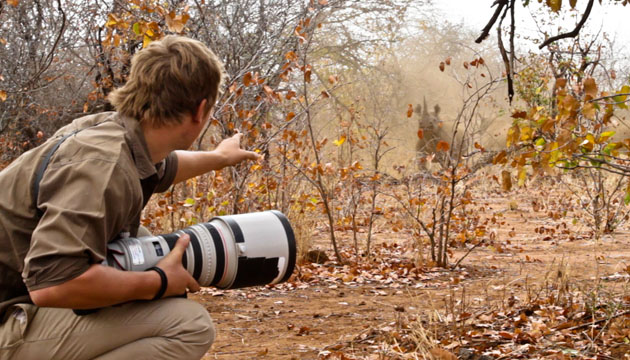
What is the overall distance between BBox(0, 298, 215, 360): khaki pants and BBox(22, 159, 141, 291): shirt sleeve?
290mm

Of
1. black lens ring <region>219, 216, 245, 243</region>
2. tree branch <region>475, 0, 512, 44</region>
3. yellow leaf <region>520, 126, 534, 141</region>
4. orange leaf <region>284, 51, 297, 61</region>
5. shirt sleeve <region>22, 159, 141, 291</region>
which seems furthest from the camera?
orange leaf <region>284, 51, 297, 61</region>

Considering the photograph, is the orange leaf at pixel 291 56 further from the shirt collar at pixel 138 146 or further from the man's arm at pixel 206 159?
the shirt collar at pixel 138 146

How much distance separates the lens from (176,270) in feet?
7.06

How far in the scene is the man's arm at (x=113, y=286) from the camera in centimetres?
187

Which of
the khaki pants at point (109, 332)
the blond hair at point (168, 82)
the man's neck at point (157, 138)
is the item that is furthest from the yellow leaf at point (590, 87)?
the khaki pants at point (109, 332)

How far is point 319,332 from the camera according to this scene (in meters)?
3.88

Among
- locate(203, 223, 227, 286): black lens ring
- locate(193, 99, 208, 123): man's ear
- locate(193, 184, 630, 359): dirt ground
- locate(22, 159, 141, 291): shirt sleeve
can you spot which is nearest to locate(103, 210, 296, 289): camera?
locate(203, 223, 227, 286): black lens ring

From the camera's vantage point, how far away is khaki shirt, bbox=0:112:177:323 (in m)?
1.83

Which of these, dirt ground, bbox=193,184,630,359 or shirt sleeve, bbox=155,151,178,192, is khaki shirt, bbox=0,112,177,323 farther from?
dirt ground, bbox=193,184,630,359

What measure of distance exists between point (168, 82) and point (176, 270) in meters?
0.57

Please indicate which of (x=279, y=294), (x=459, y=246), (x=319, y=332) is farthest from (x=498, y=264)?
(x=319, y=332)

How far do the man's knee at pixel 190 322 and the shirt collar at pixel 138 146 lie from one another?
0.42m

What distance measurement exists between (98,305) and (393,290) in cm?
321

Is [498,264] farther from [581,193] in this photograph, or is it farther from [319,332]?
[581,193]
